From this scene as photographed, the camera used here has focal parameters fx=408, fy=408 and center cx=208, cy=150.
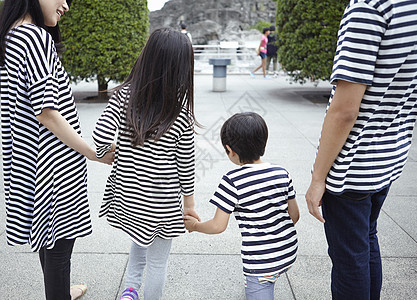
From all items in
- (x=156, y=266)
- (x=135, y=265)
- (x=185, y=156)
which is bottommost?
(x=135, y=265)

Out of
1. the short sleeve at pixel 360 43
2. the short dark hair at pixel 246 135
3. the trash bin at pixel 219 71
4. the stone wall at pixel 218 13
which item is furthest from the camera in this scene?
the stone wall at pixel 218 13

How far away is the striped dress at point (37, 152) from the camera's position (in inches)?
72.9

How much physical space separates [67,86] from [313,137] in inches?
202

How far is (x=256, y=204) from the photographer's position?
1.96 m

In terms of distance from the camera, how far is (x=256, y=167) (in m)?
1.97

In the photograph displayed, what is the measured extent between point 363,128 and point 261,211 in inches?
24.1

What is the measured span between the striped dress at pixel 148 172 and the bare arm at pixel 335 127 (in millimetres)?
668

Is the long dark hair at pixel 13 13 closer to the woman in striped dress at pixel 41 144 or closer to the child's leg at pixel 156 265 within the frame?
the woman in striped dress at pixel 41 144

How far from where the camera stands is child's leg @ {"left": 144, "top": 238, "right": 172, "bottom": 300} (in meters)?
2.24

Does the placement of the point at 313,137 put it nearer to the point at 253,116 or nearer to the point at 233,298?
the point at 233,298

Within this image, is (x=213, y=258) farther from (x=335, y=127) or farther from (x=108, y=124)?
(x=335, y=127)

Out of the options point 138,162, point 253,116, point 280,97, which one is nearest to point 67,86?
point 138,162

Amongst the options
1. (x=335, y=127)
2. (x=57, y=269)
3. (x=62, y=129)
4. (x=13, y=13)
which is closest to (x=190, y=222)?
(x=57, y=269)

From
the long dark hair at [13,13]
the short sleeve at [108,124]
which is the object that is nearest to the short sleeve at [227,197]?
the short sleeve at [108,124]
